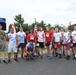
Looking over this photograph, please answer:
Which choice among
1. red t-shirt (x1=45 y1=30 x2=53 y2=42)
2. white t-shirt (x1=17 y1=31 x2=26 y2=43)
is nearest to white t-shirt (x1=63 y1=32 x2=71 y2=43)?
red t-shirt (x1=45 y1=30 x2=53 y2=42)

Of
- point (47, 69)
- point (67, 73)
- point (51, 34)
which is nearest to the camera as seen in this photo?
point (67, 73)

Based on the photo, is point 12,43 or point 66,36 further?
point 66,36

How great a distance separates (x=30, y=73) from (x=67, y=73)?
1362 mm

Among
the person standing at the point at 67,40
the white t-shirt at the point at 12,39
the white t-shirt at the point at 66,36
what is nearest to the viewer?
the white t-shirt at the point at 12,39

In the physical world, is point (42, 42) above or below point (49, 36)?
below

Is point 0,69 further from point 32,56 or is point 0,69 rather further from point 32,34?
point 32,34

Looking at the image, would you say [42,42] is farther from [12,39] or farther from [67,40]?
[12,39]

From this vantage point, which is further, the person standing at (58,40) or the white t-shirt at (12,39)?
the person standing at (58,40)

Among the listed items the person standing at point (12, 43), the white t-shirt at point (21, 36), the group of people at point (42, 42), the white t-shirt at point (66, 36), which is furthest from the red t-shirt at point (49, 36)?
the person standing at point (12, 43)

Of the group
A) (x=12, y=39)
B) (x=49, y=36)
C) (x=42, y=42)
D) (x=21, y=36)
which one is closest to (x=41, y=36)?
(x=42, y=42)

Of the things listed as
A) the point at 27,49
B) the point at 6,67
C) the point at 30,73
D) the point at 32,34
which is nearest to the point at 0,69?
the point at 6,67

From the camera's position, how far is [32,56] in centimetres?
1588

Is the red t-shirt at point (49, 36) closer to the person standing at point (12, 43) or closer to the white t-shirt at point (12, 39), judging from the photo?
the person standing at point (12, 43)

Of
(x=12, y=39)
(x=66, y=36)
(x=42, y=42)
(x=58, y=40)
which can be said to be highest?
(x=66, y=36)
